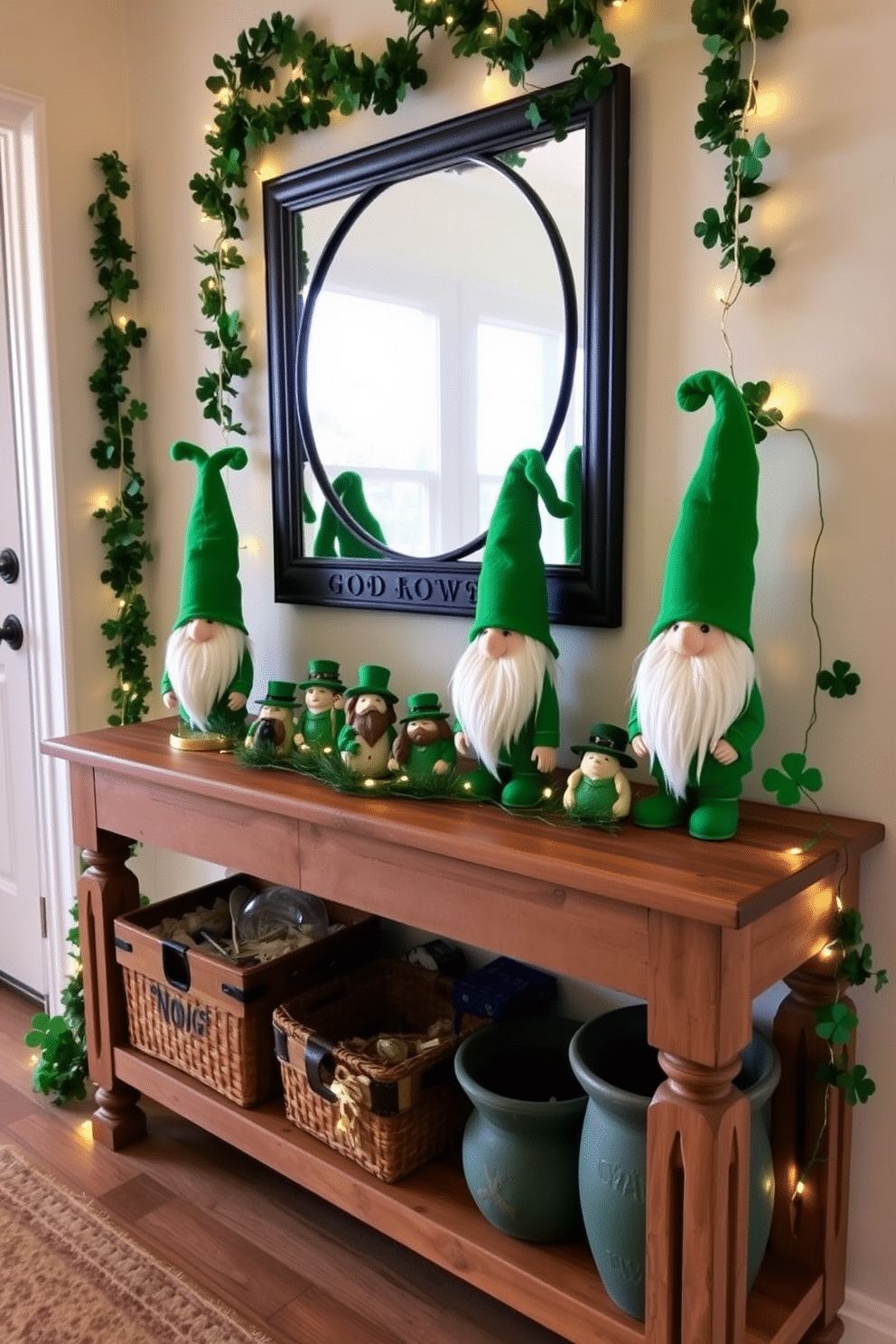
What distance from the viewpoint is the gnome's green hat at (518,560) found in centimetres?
149

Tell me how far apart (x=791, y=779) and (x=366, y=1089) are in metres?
0.78

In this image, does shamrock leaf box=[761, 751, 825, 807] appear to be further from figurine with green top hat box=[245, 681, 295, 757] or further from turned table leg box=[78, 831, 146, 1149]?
turned table leg box=[78, 831, 146, 1149]

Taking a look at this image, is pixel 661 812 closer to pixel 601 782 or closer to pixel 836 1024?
pixel 601 782

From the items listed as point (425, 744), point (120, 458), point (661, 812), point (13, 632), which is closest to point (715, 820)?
point (661, 812)

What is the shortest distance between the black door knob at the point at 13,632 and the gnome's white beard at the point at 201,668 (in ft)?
2.41

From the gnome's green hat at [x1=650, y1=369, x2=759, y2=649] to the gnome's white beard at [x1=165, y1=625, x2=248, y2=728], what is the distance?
873 mm

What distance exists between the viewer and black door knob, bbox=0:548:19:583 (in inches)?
95.8

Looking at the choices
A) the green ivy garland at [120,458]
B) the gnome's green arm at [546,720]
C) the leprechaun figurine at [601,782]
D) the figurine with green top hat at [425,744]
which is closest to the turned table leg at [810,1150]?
the leprechaun figurine at [601,782]

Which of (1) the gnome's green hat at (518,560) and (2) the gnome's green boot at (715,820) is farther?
(1) the gnome's green hat at (518,560)

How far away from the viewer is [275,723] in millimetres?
1734

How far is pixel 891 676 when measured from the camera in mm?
1364

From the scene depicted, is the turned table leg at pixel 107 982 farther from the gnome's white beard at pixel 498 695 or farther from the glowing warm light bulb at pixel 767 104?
the glowing warm light bulb at pixel 767 104

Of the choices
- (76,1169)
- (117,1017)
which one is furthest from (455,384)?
(76,1169)

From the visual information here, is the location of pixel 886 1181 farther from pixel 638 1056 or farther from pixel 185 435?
pixel 185 435
